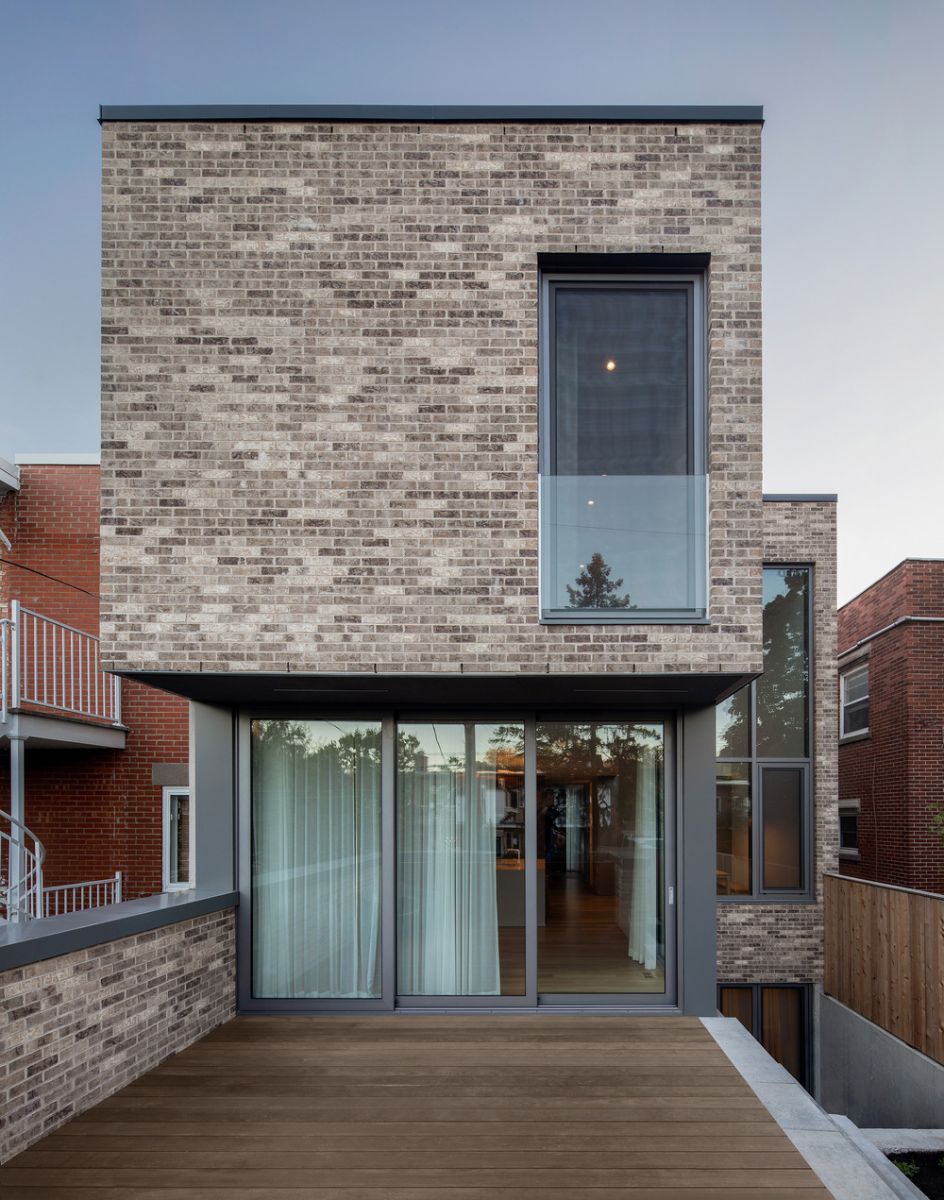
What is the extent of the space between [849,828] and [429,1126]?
46.3 ft

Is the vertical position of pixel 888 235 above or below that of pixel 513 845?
above

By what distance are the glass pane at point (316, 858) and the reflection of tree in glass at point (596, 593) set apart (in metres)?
2.13

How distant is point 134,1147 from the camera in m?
3.73

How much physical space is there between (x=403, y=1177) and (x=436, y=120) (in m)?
6.45

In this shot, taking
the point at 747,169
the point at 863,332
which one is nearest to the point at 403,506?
the point at 747,169

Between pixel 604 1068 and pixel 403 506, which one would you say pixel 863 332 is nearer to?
pixel 403 506

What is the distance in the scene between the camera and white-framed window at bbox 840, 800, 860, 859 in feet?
48.1

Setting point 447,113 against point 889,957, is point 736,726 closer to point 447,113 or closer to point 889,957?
point 889,957

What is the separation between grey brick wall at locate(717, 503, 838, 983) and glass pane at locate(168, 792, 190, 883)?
23.9 ft

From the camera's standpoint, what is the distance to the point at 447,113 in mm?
5391

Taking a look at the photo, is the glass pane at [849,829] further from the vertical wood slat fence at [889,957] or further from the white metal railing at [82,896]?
the white metal railing at [82,896]

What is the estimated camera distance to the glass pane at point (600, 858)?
599 centimetres

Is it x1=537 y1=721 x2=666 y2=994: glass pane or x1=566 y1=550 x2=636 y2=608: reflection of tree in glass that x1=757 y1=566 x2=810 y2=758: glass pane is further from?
x1=566 y1=550 x2=636 y2=608: reflection of tree in glass

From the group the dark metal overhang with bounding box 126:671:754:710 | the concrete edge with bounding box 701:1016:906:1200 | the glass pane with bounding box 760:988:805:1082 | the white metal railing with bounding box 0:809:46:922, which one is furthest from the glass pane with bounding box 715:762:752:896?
the white metal railing with bounding box 0:809:46:922
